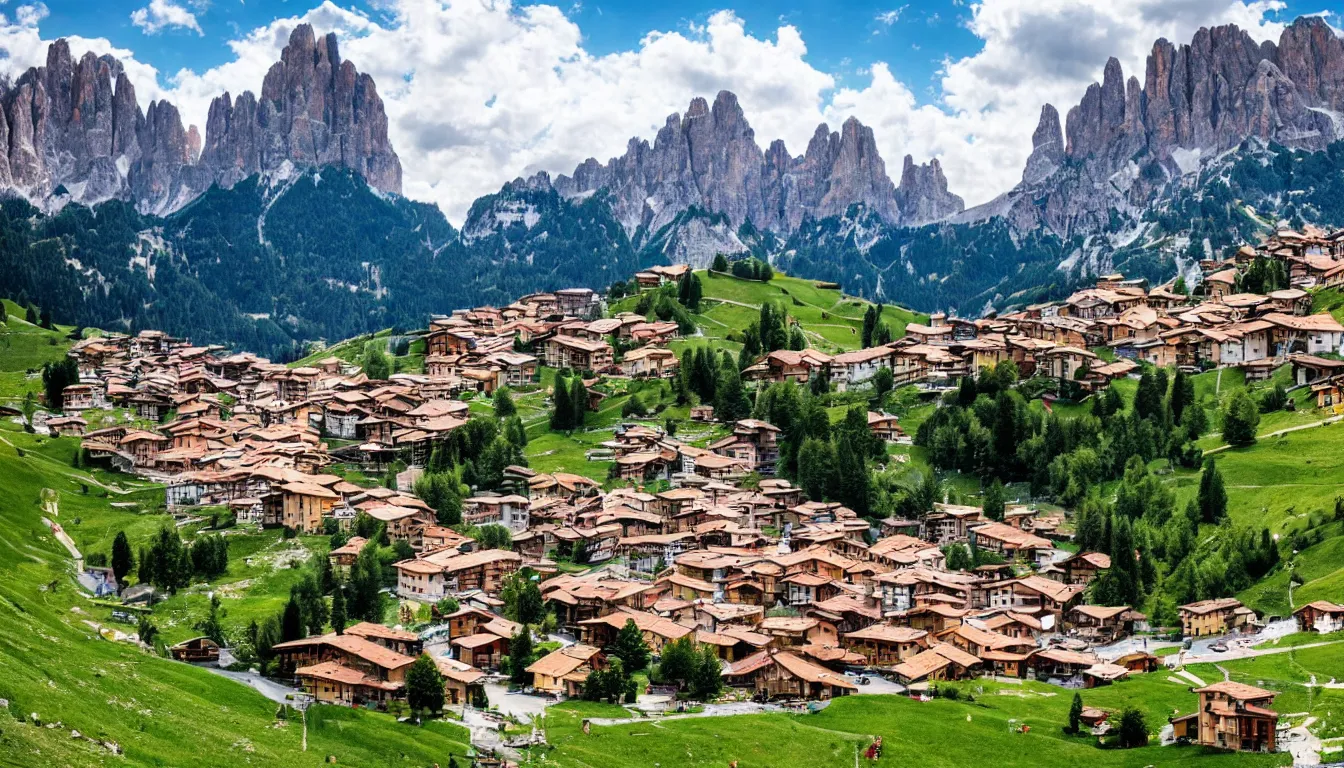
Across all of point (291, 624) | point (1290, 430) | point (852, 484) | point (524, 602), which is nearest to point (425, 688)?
point (291, 624)

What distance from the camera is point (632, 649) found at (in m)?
98.8

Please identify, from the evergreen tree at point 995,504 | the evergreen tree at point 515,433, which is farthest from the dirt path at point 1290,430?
the evergreen tree at point 515,433

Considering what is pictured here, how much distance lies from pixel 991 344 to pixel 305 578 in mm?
89599

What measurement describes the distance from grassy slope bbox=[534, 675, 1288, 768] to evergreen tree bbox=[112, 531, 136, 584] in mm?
37760

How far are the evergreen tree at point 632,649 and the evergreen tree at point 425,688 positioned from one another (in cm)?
1826

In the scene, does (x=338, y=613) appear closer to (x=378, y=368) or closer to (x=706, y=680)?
(x=706, y=680)

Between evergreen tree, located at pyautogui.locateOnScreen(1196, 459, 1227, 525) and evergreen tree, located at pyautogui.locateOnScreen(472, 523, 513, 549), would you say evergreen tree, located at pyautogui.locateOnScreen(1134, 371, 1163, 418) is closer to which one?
evergreen tree, located at pyautogui.locateOnScreen(1196, 459, 1227, 525)

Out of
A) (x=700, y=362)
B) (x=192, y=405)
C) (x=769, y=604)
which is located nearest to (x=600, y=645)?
(x=769, y=604)

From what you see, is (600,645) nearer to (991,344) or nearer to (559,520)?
(559,520)

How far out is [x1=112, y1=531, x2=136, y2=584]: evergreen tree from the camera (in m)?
107

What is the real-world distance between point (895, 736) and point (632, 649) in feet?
71.6

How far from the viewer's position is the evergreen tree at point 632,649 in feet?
324

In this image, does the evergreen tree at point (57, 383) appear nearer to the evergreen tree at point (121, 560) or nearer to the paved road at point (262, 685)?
the evergreen tree at point (121, 560)

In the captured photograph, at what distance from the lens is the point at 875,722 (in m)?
86.3
